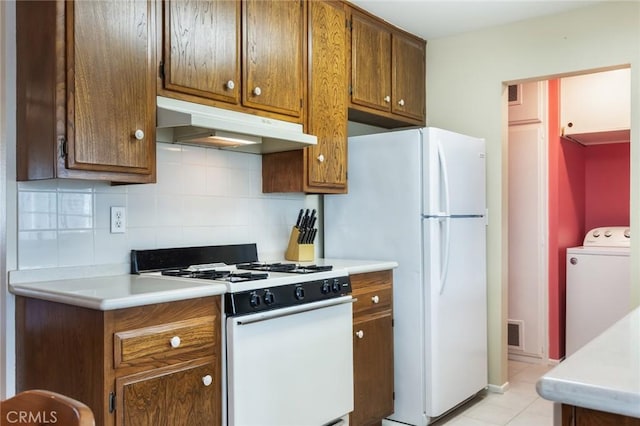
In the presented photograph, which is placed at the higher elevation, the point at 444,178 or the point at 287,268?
the point at 444,178

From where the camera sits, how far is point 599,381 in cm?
97

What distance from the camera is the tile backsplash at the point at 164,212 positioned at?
2.16 m

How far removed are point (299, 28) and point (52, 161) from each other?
1.50m

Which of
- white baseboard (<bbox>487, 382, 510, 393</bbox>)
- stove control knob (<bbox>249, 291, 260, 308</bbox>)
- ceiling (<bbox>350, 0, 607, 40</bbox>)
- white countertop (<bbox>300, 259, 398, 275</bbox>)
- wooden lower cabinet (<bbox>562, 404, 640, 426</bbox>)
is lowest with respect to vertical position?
white baseboard (<bbox>487, 382, 510, 393</bbox>)

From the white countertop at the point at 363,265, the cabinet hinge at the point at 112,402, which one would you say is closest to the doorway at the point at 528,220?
the white countertop at the point at 363,265

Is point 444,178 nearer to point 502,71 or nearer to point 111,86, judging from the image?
point 502,71

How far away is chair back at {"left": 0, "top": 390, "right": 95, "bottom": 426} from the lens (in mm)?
888

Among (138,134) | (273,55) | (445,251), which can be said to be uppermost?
(273,55)

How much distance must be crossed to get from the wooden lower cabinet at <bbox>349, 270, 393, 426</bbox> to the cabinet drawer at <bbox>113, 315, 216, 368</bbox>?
950 millimetres

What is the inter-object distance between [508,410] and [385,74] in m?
2.21

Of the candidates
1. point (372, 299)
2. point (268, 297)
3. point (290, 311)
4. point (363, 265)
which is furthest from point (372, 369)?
point (268, 297)

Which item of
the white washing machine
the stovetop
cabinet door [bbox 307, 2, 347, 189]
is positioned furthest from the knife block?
the white washing machine

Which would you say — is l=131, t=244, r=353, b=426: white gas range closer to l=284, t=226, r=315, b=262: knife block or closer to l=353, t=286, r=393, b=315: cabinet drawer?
l=353, t=286, r=393, b=315: cabinet drawer

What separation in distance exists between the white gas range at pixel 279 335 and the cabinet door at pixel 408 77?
153 centimetres
